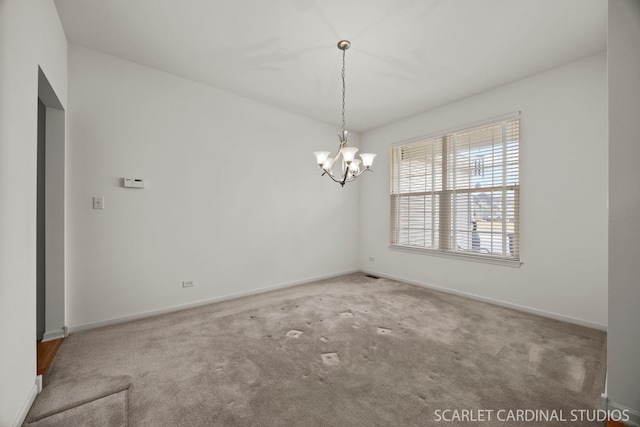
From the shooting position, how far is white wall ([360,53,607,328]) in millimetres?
2752

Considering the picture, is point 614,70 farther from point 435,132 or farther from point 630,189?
point 435,132

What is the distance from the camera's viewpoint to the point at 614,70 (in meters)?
1.54

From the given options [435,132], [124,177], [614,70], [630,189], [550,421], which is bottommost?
[550,421]

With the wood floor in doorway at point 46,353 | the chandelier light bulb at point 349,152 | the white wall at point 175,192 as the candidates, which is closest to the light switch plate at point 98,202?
the white wall at point 175,192

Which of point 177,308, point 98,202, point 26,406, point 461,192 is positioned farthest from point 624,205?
point 98,202

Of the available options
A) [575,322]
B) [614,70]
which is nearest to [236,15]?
[614,70]

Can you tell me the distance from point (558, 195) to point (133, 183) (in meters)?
4.90

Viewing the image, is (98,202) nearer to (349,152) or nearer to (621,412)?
(349,152)

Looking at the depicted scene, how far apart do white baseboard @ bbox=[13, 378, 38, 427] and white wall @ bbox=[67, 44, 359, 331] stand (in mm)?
1149

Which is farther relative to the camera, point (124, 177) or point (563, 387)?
point (124, 177)

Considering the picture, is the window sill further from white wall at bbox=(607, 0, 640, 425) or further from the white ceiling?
the white ceiling

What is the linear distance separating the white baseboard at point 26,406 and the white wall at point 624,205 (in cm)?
342

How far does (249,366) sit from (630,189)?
9.10ft

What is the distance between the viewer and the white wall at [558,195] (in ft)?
9.03
